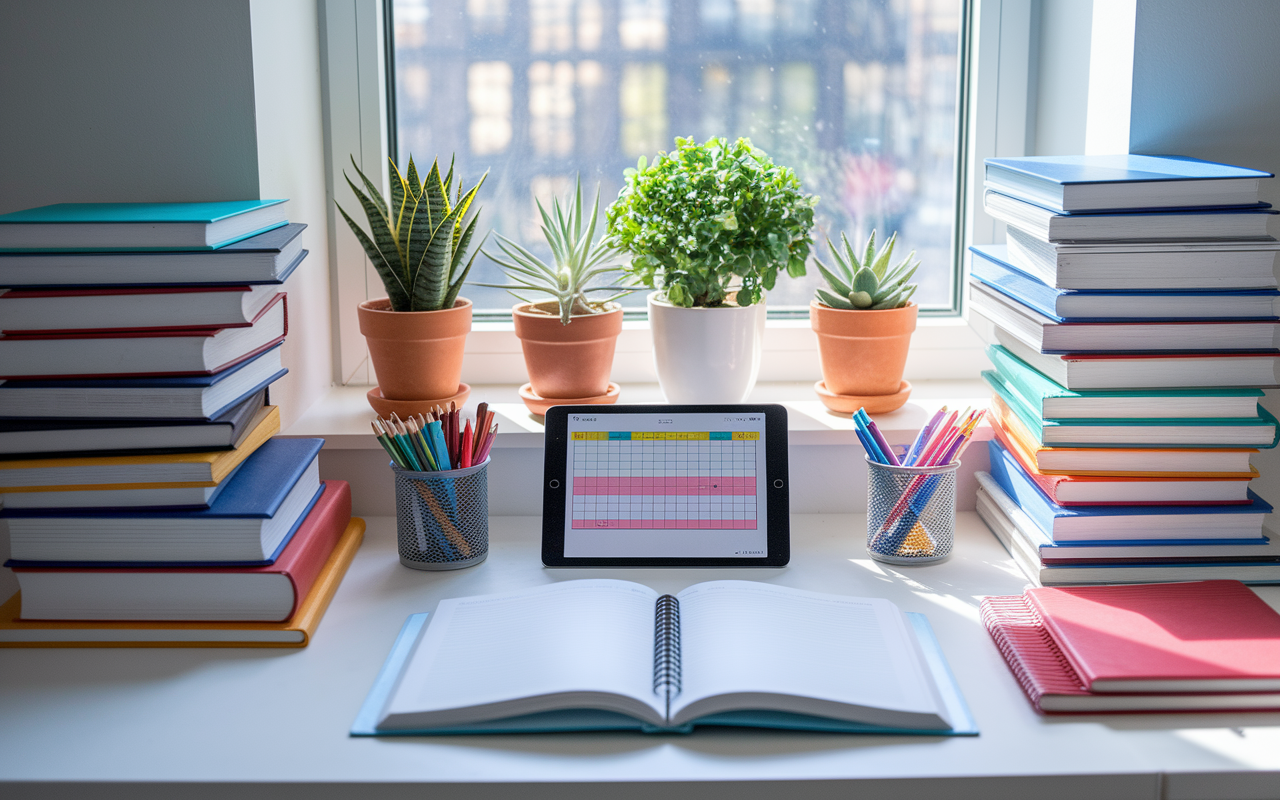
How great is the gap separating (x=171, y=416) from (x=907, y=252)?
111 cm

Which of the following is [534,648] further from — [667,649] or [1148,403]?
[1148,403]

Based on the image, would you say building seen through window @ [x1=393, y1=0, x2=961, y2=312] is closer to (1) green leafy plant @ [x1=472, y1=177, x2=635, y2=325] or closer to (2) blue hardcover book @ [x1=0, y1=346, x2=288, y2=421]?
(1) green leafy plant @ [x1=472, y1=177, x2=635, y2=325]

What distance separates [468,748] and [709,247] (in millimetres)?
719

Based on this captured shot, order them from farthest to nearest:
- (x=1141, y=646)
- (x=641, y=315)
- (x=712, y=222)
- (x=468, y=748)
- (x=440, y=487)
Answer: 1. (x=641, y=315)
2. (x=712, y=222)
3. (x=440, y=487)
4. (x=1141, y=646)
5. (x=468, y=748)

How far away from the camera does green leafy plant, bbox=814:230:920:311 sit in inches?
55.3

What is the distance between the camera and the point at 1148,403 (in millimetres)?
1092

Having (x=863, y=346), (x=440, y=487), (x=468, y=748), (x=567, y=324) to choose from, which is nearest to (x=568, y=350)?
(x=567, y=324)

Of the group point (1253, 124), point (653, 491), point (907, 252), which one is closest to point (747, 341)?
point (653, 491)

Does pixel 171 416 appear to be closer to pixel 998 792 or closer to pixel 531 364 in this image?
pixel 531 364

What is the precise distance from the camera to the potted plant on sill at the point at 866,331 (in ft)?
4.55

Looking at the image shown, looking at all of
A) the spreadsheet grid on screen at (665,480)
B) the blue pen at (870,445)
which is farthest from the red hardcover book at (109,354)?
the blue pen at (870,445)

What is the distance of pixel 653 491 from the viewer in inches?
48.1

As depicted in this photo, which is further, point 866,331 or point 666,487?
point 866,331

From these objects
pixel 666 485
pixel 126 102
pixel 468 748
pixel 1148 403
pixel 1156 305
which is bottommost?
pixel 468 748
